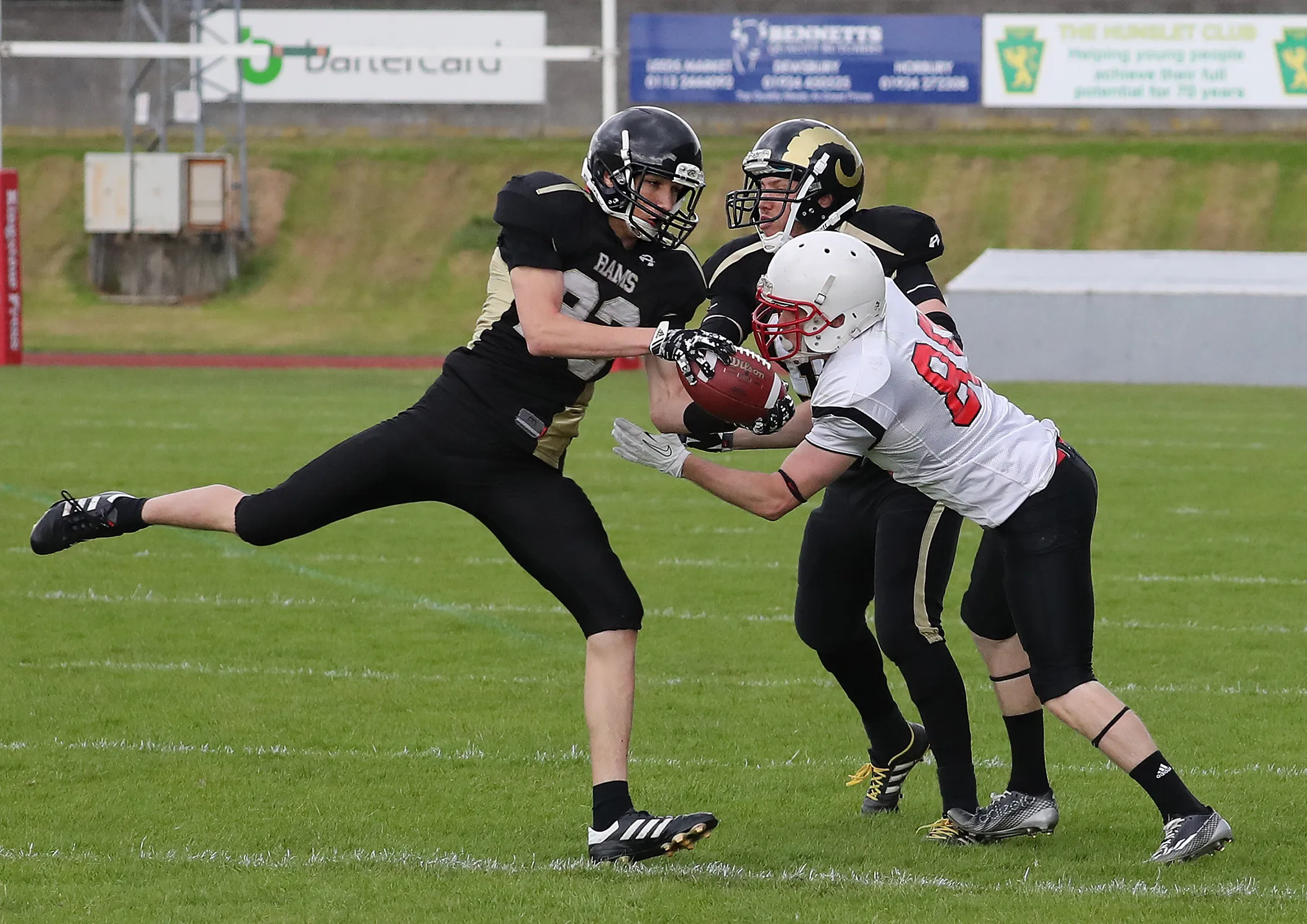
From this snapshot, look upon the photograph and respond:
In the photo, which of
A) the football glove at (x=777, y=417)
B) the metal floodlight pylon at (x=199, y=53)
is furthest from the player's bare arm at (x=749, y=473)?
the metal floodlight pylon at (x=199, y=53)

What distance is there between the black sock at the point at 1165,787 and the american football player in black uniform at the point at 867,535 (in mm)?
448

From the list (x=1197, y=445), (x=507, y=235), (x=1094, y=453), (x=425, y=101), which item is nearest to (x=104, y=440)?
(x=1094, y=453)

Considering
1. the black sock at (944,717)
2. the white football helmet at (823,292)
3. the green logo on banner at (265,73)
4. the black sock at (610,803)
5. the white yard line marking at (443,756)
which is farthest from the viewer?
the green logo on banner at (265,73)

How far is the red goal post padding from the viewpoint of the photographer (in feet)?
62.3

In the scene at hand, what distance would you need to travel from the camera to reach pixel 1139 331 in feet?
60.1

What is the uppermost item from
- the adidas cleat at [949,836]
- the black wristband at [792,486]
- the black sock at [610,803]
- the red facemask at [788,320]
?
the red facemask at [788,320]

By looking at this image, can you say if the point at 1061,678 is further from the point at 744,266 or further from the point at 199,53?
the point at 199,53

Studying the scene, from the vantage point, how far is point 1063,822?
14.4ft

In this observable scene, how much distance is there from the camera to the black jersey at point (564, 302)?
13.6ft

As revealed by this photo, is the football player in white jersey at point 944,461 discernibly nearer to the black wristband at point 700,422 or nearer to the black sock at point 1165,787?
the black sock at point 1165,787

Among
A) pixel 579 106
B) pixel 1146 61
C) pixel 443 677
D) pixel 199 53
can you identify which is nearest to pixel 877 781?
pixel 443 677

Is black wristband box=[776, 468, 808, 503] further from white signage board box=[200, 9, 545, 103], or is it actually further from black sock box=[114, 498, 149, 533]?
white signage board box=[200, 9, 545, 103]

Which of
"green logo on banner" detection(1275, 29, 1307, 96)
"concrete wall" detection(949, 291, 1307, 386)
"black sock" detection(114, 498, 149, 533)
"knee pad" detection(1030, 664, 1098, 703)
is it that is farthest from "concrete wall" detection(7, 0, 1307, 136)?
"knee pad" detection(1030, 664, 1098, 703)

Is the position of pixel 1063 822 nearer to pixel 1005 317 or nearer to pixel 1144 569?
pixel 1144 569
